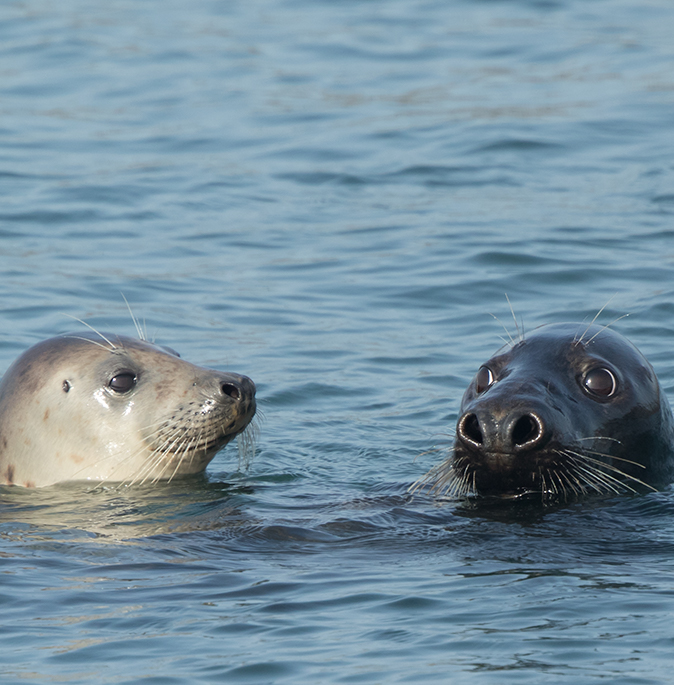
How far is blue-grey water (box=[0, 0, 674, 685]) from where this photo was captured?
5484mm

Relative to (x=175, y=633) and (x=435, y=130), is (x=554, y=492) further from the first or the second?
(x=435, y=130)

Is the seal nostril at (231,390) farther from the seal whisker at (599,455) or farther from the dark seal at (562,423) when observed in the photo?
the seal whisker at (599,455)

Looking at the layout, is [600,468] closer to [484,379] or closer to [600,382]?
[600,382]

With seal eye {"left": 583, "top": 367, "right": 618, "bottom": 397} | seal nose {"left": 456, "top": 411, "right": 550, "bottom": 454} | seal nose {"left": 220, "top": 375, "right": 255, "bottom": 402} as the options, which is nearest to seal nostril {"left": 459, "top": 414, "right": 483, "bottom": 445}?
seal nose {"left": 456, "top": 411, "right": 550, "bottom": 454}

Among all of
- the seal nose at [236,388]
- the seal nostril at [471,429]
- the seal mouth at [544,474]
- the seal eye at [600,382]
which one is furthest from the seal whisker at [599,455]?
the seal nose at [236,388]

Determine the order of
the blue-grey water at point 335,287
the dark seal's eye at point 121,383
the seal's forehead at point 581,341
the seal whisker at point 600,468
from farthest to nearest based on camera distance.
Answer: the dark seal's eye at point 121,383 → the seal's forehead at point 581,341 → the seal whisker at point 600,468 → the blue-grey water at point 335,287

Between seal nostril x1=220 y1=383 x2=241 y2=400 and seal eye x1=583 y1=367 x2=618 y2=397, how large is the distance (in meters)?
1.98

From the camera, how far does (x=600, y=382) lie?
679cm

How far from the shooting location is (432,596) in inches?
226

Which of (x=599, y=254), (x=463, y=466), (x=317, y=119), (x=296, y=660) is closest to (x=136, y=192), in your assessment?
(x=317, y=119)

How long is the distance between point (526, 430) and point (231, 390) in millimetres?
2082

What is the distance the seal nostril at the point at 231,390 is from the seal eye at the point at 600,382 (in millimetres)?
1980

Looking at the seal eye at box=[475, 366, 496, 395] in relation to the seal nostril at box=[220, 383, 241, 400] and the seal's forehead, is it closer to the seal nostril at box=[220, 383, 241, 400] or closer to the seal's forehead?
the seal's forehead

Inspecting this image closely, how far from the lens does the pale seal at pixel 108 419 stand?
7.71m
